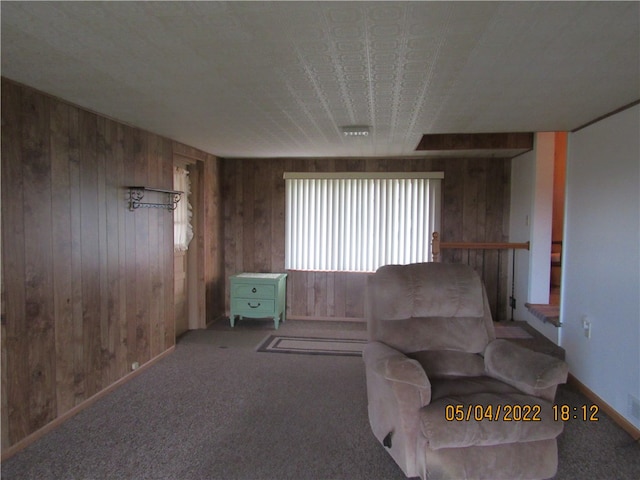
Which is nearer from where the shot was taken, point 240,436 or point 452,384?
point 452,384

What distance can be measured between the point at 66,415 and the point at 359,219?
3701mm

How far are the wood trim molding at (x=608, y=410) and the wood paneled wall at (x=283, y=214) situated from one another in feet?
6.61

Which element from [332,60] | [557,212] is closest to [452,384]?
[332,60]

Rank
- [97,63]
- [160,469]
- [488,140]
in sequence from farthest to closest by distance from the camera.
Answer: [488,140] < [160,469] < [97,63]

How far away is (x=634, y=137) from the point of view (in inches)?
97.9

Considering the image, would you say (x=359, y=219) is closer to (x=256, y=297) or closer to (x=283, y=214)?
(x=283, y=214)

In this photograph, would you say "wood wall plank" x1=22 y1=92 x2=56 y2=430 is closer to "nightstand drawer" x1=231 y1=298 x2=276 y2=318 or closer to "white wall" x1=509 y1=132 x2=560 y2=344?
"nightstand drawer" x1=231 y1=298 x2=276 y2=318

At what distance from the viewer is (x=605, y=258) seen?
2764mm

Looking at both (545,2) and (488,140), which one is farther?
(488,140)

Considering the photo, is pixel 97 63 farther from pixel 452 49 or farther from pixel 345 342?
pixel 345 342

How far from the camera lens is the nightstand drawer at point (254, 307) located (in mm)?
4836

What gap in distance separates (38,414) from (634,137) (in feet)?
13.5

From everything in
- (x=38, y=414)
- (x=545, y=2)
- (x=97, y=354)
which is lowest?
(x=38, y=414)

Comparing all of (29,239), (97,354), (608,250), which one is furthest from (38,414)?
(608,250)
